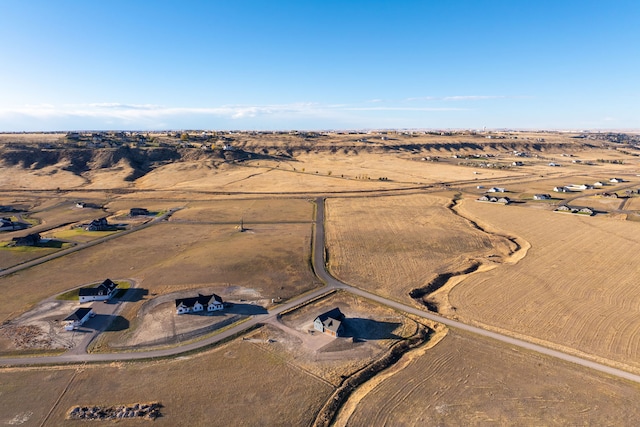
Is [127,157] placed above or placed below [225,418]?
above

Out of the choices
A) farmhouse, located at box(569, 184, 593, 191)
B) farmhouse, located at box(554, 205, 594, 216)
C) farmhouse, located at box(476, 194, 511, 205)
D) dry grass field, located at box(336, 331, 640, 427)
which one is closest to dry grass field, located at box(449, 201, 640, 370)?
dry grass field, located at box(336, 331, 640, 427)

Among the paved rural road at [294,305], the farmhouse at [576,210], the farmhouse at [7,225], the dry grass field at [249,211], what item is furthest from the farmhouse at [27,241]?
the farmhouse at [576,210]

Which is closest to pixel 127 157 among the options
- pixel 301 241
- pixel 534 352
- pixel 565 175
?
pixel 301 241

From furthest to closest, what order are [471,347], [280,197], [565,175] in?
[565,175] < [280,197] < [471,347]

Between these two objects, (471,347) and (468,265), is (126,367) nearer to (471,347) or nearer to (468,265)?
(471,347)

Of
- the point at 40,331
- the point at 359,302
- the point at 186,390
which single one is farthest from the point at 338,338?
the point at 40,331

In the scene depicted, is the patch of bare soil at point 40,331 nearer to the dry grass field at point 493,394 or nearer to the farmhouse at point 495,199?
the dry grass field at point 493,394

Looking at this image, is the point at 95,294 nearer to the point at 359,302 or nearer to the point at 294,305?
the point at 294,305
